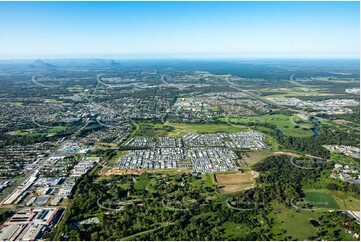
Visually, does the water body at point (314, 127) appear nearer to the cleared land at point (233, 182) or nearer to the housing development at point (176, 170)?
the housing development at point (176, 170)

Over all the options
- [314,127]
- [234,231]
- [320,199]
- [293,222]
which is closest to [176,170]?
[234,231]

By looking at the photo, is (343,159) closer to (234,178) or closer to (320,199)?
(320,199)

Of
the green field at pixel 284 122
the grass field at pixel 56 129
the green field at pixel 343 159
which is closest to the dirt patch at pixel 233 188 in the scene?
the green field at pixel 343 159

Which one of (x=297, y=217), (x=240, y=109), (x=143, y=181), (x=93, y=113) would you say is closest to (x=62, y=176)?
(x=143, y=181)

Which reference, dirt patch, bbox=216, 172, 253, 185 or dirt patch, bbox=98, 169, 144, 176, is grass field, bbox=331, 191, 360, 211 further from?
dirt patch, bbox=98, 169, 144, 176

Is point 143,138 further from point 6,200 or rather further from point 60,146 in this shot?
→ point 6,200
